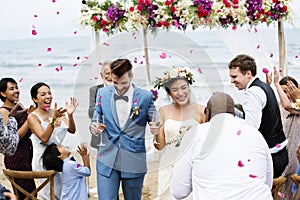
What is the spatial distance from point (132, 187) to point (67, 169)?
0.70 metres

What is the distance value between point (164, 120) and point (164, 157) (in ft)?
1.70

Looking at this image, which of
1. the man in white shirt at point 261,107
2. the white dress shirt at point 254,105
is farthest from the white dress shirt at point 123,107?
the white dress shirt at point 254,105

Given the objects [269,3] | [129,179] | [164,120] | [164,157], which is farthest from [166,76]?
[269,3]

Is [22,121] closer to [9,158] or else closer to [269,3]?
[9,158]

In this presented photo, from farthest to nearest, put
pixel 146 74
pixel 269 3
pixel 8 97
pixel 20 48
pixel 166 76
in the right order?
pixel 20 48 → pixel 146 74 → pixel 269 3 → pixel 166 76 → pixel 8 97

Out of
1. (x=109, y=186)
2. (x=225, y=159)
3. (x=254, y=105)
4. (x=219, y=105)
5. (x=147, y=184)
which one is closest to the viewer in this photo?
(x=225, y=159)

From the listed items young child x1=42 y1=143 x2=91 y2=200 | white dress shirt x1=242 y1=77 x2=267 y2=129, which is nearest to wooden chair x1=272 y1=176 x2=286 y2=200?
white dress shirt x1=242 y1=77 x2=267 y2=129

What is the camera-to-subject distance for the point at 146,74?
9.01 meters

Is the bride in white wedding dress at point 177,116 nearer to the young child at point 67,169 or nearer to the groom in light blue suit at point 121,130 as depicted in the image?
the groom in light blue suit at point 121,130

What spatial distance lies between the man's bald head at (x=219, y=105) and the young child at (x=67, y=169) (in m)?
1.78

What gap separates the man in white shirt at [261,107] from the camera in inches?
189

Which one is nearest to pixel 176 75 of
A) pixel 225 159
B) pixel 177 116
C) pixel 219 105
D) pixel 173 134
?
pixel 177 116

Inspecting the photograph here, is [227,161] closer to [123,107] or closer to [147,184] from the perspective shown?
[123,107]

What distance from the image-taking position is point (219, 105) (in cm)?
358
